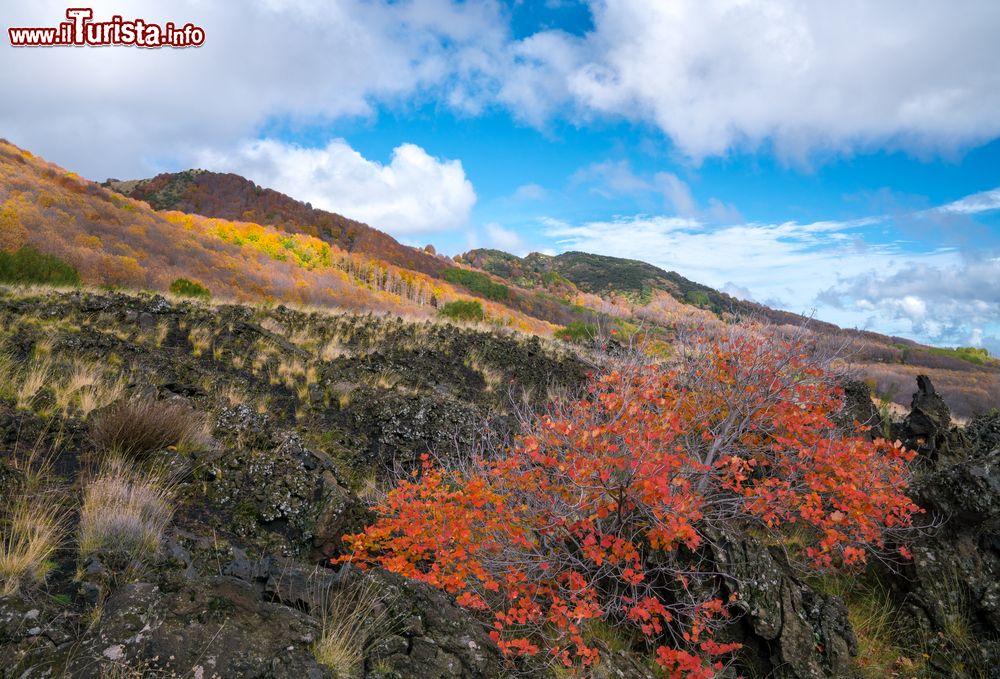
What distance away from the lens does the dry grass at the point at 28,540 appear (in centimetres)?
340

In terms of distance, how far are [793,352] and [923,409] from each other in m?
6.98

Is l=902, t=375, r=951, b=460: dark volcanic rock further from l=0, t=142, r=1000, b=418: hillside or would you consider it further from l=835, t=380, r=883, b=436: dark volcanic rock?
l=0, t=142, r=1000, b=418: hillside

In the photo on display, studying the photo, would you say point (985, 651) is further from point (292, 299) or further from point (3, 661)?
point (292, 299)

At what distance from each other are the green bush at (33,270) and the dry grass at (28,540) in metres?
18.2

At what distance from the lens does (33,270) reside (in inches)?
745

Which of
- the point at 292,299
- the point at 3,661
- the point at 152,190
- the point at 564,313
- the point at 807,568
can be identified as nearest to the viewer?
the point at 3,661

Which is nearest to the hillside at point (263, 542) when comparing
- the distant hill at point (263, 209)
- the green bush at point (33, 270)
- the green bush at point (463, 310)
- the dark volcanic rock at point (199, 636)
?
the dark volcanic rock at point (199, 636)

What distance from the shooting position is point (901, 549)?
6.82 meters

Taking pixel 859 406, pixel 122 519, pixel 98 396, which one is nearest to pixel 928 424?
pixel 859 406

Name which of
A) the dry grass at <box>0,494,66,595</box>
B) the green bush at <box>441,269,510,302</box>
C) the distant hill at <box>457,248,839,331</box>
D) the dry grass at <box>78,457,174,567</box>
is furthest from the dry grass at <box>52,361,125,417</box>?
the distant hill at <box>457,248,839,331</box>

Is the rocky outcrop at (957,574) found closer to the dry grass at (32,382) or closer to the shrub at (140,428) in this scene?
the shrub at (140,428)

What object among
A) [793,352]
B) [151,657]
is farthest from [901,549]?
[151,657]

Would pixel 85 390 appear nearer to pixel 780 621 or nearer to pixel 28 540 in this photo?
pixel 28 540

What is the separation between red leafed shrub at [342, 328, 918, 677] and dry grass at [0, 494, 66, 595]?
3.08 m
